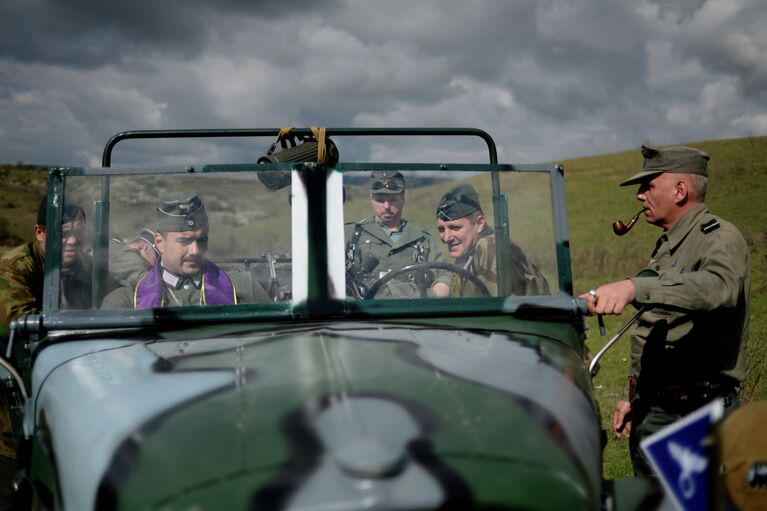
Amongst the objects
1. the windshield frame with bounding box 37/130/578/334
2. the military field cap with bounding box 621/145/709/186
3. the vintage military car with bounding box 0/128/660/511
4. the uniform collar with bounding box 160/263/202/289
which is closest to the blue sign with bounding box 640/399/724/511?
the vintage military car with bounding box 0/128/660/511

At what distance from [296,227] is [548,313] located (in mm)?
948

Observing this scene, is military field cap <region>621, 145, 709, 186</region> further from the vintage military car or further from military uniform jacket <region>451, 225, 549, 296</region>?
military uniform jacket <region>451, 225, 549, 296</region>

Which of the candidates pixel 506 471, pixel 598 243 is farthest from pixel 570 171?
pixel 506 471

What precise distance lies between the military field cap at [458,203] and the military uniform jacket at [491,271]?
122 millimetres

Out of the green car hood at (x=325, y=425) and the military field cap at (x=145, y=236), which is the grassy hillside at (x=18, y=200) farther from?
the green car hood at (x=325, y=425)

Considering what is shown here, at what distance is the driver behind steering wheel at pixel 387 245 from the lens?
2.69 metres

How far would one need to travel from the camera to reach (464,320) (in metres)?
2.58

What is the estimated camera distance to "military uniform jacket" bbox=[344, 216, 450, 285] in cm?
273

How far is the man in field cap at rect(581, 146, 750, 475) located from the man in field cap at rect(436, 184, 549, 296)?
62 centimetres

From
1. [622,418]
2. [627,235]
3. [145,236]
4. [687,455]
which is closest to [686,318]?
[622,418]

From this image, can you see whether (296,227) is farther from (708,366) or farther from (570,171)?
(570,171)

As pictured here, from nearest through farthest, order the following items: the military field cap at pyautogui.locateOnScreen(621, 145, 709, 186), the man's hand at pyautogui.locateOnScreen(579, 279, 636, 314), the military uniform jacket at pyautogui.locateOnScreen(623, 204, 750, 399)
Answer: the man's hand at pyautogui.locateOnScreen(579, 279, 636, 314) < the military uniform jacket at pyautogui.locateOnScreen(623, 204, 750, 399) < the military field cap at pyautogui.locateOnScreen(621, 145, 709, 186)

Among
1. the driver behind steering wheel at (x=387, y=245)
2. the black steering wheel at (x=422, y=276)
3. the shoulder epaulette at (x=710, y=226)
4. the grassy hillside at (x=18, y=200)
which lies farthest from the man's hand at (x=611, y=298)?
the grassy hillside at (x=18, y=200)

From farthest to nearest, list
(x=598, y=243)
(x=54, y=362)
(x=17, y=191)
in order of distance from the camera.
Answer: (x=17, y=191) < (x=598, y=243) < (x=54, y=362)
